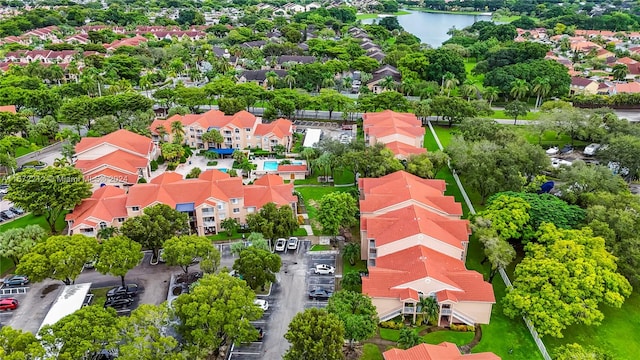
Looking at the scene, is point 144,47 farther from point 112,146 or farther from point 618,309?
point 618,309

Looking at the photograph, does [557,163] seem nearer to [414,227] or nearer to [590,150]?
[590,150]

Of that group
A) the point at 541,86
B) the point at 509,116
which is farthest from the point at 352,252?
the point at 541,86

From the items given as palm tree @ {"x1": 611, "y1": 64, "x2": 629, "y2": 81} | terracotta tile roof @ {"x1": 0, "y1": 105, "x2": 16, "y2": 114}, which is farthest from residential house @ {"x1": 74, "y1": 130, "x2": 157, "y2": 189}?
palm tree @ {"x1": 611, "y1": 64, "x2": 629, "y2": 81}

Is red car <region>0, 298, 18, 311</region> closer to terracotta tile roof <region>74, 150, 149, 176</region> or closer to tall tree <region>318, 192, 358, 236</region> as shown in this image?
terracotta tile roof <region>74, 150, 149, 176</region>

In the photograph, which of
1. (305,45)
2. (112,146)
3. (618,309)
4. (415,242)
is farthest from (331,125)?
(305,45)

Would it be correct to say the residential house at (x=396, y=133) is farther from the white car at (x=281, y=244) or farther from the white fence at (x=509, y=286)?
the white car at (x=281, y=244)

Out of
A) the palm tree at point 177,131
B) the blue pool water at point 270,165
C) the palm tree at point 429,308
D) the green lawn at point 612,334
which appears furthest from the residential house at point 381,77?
the palm tree at point 429,308
